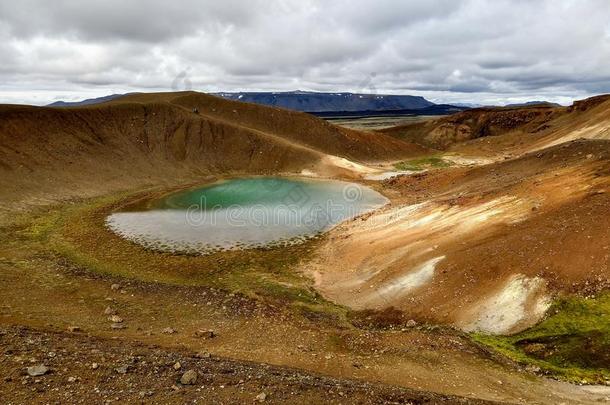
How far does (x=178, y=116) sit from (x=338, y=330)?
7270 cm

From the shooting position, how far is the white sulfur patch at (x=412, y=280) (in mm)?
23609

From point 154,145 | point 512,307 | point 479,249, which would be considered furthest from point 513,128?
point 512,307

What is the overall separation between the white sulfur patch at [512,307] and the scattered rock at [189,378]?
13.1 meters

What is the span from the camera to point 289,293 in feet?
82.6

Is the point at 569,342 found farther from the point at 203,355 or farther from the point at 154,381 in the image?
the point at 154,381

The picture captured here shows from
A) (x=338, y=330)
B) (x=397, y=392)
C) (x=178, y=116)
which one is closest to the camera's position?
(x=397, y=392)

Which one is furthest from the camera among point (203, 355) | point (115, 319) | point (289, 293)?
point (289, 293)

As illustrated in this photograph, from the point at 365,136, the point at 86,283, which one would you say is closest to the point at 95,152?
the point at 86,283

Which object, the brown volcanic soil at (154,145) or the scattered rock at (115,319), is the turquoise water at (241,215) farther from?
the scattered rock at (115,319)

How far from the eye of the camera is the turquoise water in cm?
3556

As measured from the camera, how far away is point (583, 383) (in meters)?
14.8

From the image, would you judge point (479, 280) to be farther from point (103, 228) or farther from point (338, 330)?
point (103, 228)

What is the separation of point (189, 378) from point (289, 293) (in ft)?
44.8

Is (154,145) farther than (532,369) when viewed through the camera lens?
Yes
